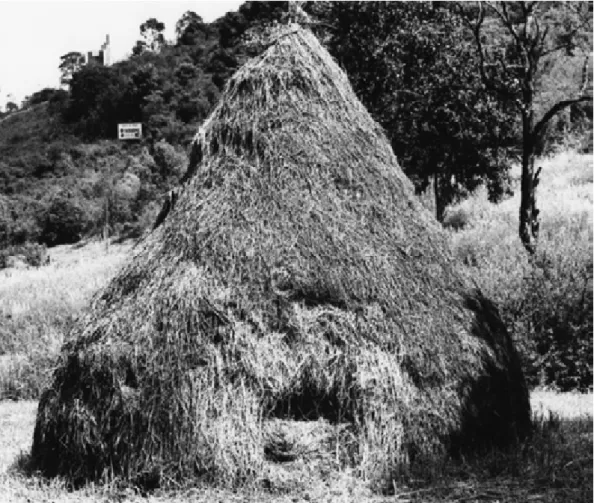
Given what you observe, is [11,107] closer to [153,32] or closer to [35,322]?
[153,32]

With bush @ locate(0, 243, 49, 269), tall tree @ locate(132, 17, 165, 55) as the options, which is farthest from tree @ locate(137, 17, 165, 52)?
bush @ locate(0, 243, 49, 269)

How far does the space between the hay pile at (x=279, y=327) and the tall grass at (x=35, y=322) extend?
7.52 feet

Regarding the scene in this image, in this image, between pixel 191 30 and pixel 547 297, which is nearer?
pixel 547 297

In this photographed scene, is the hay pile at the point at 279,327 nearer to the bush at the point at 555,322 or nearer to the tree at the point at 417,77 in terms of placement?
the bush at the point at 555,322

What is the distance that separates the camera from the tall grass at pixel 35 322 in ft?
37.0

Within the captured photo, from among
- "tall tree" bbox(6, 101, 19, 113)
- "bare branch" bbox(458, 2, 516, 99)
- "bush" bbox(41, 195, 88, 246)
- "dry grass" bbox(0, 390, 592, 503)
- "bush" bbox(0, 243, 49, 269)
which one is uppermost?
"tall tree" bbox(6, 101, 19, 113)

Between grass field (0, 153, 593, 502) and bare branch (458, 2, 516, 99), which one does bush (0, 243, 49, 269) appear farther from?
bare branch (458, 2, 516, 99)

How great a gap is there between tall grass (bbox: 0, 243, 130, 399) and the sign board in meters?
26.5

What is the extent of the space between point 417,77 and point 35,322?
25.9 ft

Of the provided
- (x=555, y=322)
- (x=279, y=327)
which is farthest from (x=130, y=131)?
(x=279, y=327)

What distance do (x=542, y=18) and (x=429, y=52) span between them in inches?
92.0

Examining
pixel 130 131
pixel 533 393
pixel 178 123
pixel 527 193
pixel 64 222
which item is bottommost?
pixel 533 393

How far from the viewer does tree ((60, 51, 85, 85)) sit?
67562 mm

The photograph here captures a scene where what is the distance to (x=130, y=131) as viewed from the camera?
4931 centimetres
